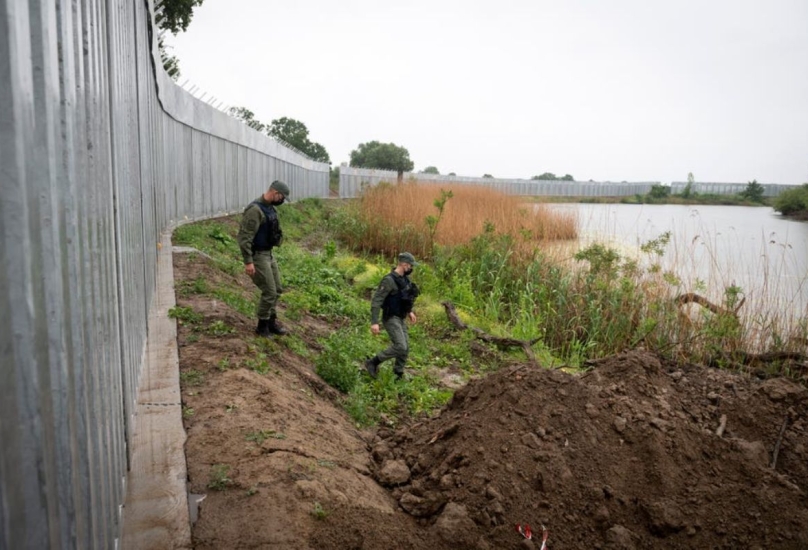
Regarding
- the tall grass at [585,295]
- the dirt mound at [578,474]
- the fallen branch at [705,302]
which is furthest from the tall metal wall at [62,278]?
the fallen branch at [705,302]

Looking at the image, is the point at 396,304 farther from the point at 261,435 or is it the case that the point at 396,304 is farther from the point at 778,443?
the point at 778,443

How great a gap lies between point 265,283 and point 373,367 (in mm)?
1409

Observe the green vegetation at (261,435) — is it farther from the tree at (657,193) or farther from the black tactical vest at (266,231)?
the tree at (657,193)

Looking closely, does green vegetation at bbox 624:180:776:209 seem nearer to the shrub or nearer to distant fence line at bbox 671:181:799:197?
distant fence line at bbox 671:181:799:197

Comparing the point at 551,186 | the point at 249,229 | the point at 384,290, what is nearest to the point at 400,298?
the point at 384,290

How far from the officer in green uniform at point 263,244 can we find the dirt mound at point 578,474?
1878mm

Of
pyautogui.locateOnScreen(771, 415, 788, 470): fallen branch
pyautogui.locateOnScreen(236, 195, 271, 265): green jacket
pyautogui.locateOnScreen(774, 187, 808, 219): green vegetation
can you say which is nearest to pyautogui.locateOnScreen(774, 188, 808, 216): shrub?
pyautogui.locateOnScreen(774, 187, 808, 219): green vegetation

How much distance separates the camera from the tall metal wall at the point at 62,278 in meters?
1.21

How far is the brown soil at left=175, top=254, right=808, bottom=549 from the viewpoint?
3031mm

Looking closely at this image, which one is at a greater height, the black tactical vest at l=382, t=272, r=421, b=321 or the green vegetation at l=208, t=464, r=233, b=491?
the black tactical vest at l=382, t=272, r=421, b=321

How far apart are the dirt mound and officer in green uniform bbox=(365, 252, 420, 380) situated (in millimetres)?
1383

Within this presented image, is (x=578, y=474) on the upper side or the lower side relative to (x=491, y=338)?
upper

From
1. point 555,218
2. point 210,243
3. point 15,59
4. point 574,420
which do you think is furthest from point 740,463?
point 555,218

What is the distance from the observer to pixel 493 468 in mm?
3814
